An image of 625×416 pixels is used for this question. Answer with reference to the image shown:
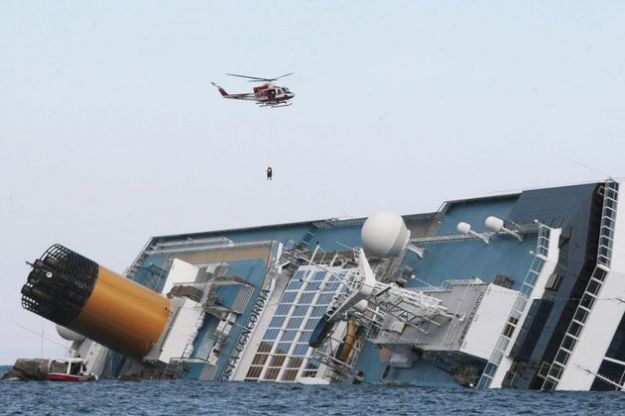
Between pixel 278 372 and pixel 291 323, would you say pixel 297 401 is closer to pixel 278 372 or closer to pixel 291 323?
pixel 278 372

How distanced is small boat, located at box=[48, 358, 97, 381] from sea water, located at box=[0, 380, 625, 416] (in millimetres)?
11470

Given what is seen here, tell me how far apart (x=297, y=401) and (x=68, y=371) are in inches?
1265

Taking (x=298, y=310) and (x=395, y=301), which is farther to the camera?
(x=298, y=310)

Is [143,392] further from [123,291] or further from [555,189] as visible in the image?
[555,189]

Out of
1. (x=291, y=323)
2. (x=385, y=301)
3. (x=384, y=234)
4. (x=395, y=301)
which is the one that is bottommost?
(x=291, y=323)

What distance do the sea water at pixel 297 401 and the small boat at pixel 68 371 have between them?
11.5 m

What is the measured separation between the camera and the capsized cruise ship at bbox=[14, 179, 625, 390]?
257 feet

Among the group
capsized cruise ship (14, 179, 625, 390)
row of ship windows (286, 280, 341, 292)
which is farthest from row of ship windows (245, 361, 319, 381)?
row of ship windows (286, 280, 341, 292)

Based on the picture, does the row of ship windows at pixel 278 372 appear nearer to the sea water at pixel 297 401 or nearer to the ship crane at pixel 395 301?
the sea water at pixel 297 401

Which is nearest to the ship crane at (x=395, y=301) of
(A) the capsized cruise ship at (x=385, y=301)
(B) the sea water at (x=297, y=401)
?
(A) the capsized cruise ship at (x=385, y=301)

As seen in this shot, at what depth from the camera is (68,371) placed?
100625 mm

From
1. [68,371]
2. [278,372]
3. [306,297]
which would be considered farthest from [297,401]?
[68,371]

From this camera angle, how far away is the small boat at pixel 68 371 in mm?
99625

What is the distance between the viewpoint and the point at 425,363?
83.1 metres
